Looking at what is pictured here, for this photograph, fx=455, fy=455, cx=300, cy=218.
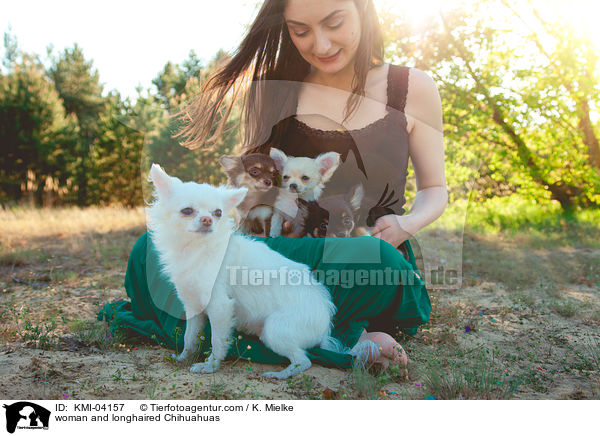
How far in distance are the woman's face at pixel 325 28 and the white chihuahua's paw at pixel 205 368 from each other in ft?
6.65

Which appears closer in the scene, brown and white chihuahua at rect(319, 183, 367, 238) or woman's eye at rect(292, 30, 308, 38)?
woman's eye at rect(292, 30, 308, 38)

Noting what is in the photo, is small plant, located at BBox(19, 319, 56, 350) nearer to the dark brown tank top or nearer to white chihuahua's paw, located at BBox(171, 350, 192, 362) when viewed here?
white chihuahua's paw, located at BBox(171, 350, 192, 362)

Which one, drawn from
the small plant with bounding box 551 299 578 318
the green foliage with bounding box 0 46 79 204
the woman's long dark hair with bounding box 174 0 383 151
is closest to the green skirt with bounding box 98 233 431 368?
the woman's long dark hair with bounding box 174 0 383 151

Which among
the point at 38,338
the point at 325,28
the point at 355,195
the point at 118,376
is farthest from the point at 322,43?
the point at 38,338

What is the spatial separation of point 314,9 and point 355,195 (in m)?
1.21

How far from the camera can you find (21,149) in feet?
40.5

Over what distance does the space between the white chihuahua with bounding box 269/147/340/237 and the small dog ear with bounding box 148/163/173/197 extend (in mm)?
961

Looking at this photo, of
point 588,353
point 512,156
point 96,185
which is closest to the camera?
point 588,353

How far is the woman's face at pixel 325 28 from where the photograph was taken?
2.83 metres

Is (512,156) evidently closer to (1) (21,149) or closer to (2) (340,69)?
(2) (340,69)

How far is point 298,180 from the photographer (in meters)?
3.13

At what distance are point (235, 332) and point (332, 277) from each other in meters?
0.67

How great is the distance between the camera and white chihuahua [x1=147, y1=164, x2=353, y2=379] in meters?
2.41

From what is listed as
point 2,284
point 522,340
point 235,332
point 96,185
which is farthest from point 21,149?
point 522,340
